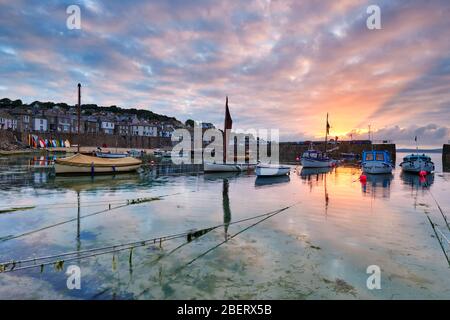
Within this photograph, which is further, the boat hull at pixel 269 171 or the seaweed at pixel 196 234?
the boat hull at pixel 269 171

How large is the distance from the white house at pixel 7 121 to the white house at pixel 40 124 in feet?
24.2

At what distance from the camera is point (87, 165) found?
35531 mm

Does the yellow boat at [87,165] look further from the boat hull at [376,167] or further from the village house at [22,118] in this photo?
the village house at [22,118]

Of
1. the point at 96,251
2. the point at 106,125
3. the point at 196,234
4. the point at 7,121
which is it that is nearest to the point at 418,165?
the point at 196,234

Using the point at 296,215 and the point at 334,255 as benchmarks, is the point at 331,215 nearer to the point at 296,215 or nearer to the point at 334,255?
the point at 296,215

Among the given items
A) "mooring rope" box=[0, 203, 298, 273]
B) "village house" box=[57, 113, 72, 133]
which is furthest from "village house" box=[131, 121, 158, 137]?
"mooring rope" box=[0, 203, 298, 273]

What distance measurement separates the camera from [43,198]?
20125mm

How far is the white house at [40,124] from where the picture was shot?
116113 mm

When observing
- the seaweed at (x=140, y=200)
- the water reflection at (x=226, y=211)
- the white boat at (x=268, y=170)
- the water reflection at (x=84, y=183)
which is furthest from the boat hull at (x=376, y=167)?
the seaweed at (x=140, y=200)

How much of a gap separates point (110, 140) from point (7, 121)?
3693cm

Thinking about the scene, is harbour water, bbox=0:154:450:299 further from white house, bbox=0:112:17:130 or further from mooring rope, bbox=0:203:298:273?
white house, bbox=0:112:17:130

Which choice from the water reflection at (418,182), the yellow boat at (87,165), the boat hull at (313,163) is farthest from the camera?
the boat hull at (313,163)
